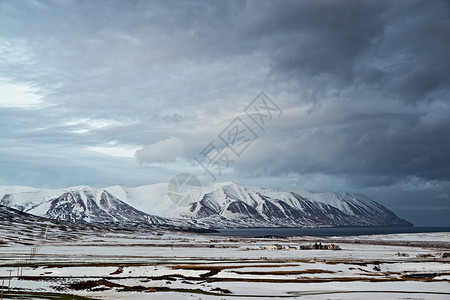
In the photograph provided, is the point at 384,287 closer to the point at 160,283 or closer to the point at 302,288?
the point at 302,288

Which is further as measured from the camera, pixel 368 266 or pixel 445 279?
pixel 368 266

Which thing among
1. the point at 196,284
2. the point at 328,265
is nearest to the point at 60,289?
the point at 196,284

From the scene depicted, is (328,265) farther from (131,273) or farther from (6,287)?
(6,287)

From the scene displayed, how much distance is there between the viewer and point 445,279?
2950 inches

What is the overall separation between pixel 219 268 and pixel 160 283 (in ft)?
69.0

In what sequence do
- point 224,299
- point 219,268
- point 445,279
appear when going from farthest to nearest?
point 219,268
point 445,279
point 224,299

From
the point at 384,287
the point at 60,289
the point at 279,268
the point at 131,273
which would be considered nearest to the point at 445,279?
the point at 384,287

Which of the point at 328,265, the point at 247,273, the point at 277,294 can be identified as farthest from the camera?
the point at 328,265

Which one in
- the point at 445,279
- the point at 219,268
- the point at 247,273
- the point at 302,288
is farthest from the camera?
the point at 219,268

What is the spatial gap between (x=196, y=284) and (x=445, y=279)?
1789 inches

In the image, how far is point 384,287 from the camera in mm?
64562

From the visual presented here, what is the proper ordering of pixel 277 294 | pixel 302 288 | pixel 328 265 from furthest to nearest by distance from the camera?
pixel 328 265
pixel 302 288
pixel 277 294

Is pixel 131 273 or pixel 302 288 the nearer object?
pixel 302 288

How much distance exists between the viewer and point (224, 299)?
53312 millimetres
